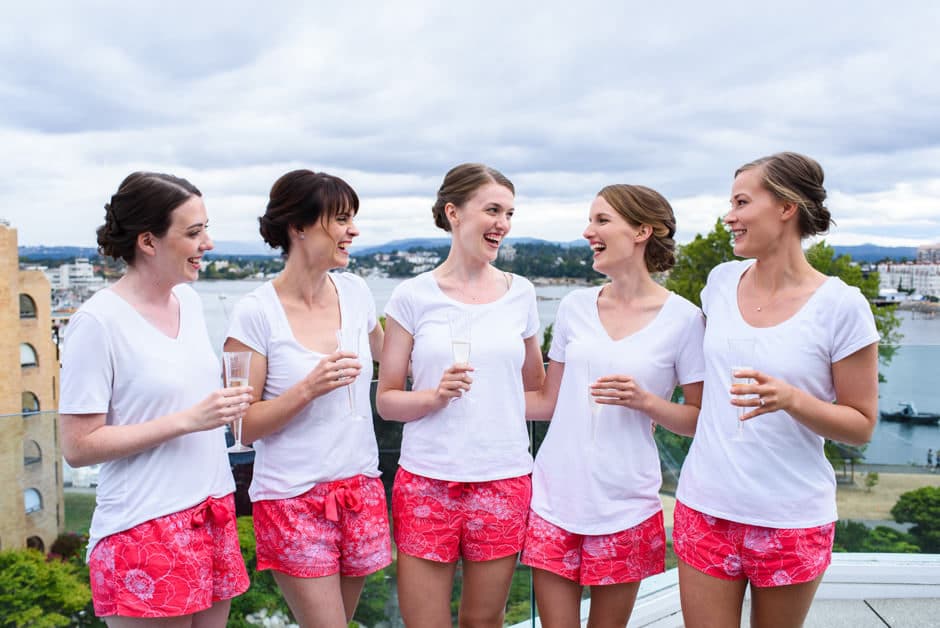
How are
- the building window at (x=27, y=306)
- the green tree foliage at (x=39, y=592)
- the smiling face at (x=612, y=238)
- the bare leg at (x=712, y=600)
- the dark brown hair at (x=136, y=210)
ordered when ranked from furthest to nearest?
1. the building window at (x=27, y=306)
2. the green tree foliage at (x=39, y=592)
3. the smiling face at (x=612, y=238)
4. the bare leg at (x=712, y=600)
5. the dark brown hair at (x=136, y=210)

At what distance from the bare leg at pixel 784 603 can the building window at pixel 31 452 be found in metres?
2.91

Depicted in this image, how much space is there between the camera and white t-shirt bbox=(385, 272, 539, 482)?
2691 mm

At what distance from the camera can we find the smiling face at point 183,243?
230 cm

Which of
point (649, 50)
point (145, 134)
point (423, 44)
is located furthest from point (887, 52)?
point (145, 134)

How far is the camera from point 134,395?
2242 millimetres

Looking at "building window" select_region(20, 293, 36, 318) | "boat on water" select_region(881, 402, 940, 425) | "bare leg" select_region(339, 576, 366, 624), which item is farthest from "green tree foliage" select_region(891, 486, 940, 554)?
→ "building window" select_region(20, 293, 36, 318)

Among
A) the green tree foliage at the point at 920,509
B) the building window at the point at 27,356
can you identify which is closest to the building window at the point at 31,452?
the green tree foliage at the point at 920,509

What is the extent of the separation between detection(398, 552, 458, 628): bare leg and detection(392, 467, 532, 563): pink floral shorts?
0.15ft

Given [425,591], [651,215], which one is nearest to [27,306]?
[425,591]

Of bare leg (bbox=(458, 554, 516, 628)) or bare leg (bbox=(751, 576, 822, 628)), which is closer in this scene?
bare leg (bbox=(751, 576, 822, 628))

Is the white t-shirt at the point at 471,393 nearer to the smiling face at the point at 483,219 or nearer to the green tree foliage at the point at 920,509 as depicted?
the smiling face at the point at 483,219

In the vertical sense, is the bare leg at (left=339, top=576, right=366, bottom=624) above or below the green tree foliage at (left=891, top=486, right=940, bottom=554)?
above

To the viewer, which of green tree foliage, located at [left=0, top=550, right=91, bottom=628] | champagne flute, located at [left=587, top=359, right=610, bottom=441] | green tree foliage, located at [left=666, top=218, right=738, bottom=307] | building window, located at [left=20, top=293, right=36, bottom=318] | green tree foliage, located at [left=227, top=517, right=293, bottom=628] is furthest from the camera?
building window, located at [left=20, top=293, right=36, bottom=318]

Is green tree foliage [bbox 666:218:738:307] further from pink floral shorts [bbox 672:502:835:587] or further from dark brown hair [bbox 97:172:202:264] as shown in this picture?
dark brown hair [bbox 97:172:202:264]
